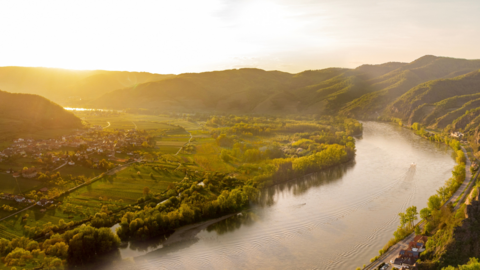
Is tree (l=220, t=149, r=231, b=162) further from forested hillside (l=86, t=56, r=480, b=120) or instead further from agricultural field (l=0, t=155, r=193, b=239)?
forested hillside (l=86, t=56, r=480, b=120)

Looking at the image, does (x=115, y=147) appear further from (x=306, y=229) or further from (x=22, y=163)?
(x=306, y=229)

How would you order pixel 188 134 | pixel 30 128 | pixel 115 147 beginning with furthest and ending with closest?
pixel 188 134
pixel 30 128
pixel 115 147

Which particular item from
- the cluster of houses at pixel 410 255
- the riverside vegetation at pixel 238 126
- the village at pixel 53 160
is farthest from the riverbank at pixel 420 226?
the village at pixel 53 160

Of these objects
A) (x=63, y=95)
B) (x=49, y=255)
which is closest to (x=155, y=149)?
(x=49, y=255)

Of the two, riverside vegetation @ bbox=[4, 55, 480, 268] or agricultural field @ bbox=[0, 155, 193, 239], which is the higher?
riverside vegetation @ bbox=[4, 55, 480, 268]

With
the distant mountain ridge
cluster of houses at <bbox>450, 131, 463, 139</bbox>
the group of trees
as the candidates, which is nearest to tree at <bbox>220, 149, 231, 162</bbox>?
the group of trees

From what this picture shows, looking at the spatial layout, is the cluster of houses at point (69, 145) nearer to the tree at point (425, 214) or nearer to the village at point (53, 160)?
the village at point (53, 160)
